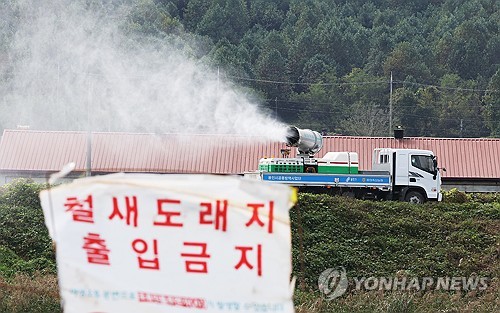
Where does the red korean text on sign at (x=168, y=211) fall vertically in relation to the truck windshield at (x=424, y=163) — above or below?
below

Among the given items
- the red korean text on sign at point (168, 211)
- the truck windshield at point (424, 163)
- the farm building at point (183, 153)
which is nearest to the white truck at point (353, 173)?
the truck windshield at point (424, 163)

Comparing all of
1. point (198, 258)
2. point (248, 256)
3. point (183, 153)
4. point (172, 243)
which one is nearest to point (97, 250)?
point (172, 243)

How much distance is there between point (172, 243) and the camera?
4316mm

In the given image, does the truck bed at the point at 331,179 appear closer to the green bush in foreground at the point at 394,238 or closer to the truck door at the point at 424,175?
the green bush in foreground at the point at 394,238

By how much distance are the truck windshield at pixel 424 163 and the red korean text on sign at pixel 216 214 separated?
2127 cm

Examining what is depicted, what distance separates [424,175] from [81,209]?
21.3 m

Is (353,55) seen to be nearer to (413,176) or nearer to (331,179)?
(413,176)

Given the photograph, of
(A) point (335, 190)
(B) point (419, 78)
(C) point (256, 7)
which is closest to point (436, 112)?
(B) point (419, 78)

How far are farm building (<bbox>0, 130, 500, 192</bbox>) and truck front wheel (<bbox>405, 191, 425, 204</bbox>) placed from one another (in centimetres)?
941

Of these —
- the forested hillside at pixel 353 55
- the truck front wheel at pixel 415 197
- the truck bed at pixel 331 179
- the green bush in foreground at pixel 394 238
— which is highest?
the forested hillside at pixel 353 55

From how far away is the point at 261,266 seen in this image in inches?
166

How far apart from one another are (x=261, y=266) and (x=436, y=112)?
67984 millimetres

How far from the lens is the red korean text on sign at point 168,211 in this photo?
4.29 metres

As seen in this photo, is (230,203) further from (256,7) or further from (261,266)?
(256,7)
